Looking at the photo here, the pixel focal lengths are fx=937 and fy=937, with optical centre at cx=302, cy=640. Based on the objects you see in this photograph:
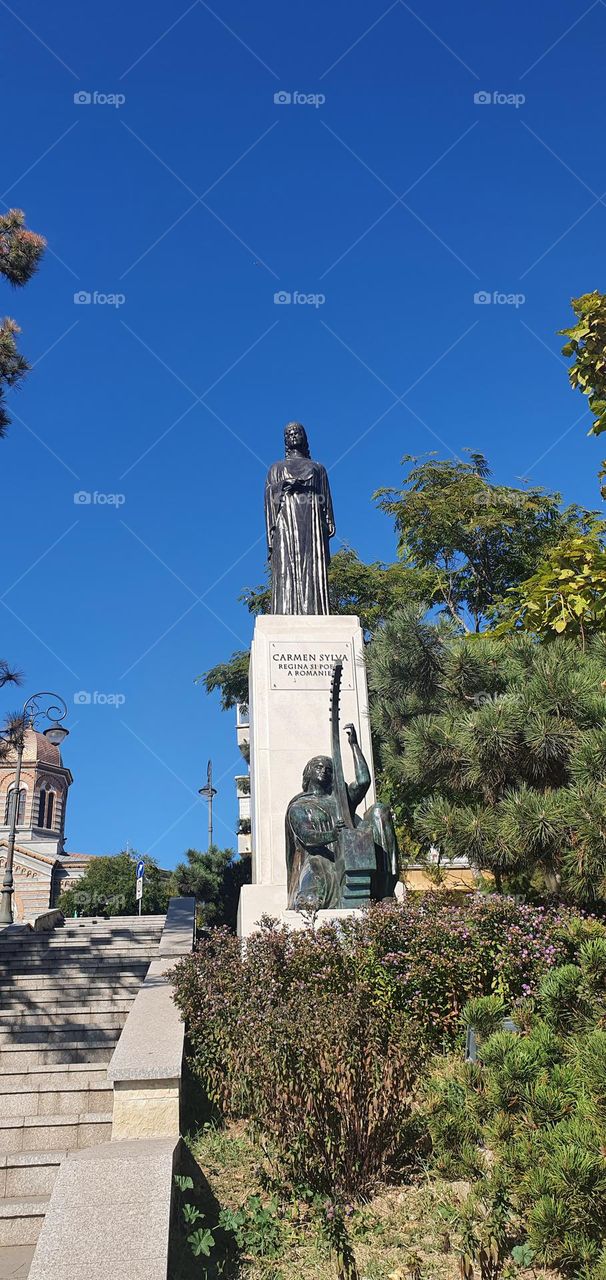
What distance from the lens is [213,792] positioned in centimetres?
4153

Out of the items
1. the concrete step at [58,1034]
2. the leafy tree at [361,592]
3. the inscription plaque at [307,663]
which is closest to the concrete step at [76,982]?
the concrete step at [58,1034]

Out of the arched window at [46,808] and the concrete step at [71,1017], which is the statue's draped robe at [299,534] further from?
the arched window at [46,808]

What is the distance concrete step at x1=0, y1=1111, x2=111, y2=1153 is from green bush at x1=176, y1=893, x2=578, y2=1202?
75 cm

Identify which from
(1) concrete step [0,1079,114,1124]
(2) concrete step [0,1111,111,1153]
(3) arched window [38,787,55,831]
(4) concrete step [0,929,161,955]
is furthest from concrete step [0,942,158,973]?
(3) arched window [38,787,55,831]

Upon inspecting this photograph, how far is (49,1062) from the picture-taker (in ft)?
23.8

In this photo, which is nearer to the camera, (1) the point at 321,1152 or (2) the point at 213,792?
(1) the point at 321,1152

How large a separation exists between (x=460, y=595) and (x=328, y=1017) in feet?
55.0

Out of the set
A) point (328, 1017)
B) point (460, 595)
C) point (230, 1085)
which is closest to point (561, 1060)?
point (328, 1017)

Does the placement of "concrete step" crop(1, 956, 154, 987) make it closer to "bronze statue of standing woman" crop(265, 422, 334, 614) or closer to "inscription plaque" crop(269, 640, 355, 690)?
"inscription plaque" crop(269, 640, 355, 690)

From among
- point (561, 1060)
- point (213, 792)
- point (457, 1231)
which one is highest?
point (213, 792)

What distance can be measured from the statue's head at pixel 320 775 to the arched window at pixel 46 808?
69928mm

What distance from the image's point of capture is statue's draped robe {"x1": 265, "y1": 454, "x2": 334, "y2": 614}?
1296cm

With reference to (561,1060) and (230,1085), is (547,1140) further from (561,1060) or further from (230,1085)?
(230,1085)

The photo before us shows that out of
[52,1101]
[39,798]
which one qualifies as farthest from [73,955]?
[39,798]
